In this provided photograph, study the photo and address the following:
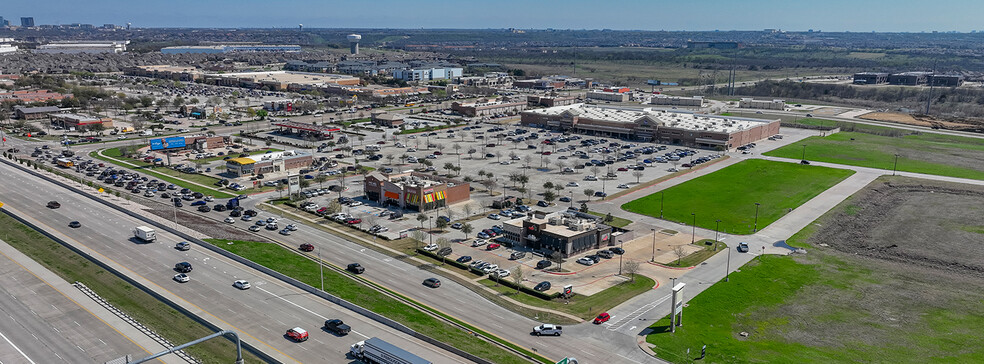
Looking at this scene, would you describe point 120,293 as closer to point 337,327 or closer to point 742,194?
point 337,327

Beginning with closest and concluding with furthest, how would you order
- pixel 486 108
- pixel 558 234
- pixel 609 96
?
pixel 558 234, pixel 486 108, pixel 609 96

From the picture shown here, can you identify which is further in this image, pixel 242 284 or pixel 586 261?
pixel 586 261

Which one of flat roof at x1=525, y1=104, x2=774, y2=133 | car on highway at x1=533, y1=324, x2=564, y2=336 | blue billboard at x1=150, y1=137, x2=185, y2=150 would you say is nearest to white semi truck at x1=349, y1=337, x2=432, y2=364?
car on highway at x1=533, y1=324, x2=564, y2=336

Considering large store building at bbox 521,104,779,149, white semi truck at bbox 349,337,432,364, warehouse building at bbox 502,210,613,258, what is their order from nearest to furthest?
white semi truck at bbox 349,337,432,364 < warehouse building at bbox 502,210,613,258 < large store building at bbox 521,104,779,149

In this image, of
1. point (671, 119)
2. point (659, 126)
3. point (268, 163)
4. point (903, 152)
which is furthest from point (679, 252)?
point (903, 152)

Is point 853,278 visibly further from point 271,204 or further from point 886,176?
point 271,204

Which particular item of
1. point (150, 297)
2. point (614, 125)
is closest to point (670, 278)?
point (150, 297)

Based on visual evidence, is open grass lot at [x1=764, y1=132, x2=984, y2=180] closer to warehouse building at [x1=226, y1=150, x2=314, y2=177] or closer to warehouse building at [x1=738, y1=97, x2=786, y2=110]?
warehouse building at [x1=738, y1=97, x2=786, y2=110]
